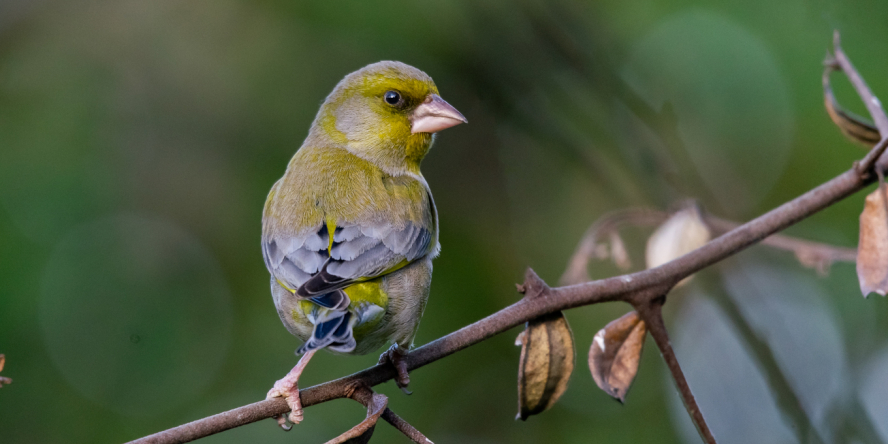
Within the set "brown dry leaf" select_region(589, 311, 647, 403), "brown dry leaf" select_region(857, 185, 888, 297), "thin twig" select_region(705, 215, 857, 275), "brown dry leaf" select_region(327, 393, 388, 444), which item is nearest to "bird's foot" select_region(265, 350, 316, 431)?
"brown dry leaf" select_region(327, 393, 388, 444)

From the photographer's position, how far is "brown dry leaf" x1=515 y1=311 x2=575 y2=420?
6.61 feet

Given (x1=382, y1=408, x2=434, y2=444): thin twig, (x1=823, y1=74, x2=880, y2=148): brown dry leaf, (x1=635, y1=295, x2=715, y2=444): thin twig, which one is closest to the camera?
(x1=382, y1=408, x2=434, y2=444): thin twig

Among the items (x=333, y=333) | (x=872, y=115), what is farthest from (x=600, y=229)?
(x=333, y=333)

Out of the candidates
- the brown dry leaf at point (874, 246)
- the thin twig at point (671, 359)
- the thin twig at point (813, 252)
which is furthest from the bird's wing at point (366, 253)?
the brown dry leaf at point (874, 246)

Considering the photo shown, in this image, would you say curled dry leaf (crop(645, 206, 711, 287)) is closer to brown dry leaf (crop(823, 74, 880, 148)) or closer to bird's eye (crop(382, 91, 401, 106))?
brown dry leaf (crop(823, 74, 880, 148))

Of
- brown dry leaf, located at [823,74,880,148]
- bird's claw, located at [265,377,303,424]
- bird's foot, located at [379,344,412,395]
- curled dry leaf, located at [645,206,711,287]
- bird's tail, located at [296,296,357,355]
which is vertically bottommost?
bird's claw, located at [265,377,303,424]

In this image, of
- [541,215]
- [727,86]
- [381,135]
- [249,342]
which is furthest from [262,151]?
[727,86]

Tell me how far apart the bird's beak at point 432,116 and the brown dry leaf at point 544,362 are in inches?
57.9

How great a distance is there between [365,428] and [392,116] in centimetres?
199

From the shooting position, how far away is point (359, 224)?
2.86 metres

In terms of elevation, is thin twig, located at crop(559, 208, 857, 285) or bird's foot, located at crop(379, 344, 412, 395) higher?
thin twig, located at crop(559, 208, 857, 285)

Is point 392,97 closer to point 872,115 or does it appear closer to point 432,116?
point 432,116

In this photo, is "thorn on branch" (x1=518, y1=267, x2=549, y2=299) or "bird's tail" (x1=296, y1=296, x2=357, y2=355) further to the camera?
"bird's tail" (x1=296, y1=296, x2=357, y2=355)

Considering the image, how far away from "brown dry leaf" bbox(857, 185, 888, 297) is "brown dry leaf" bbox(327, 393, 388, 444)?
129cm
